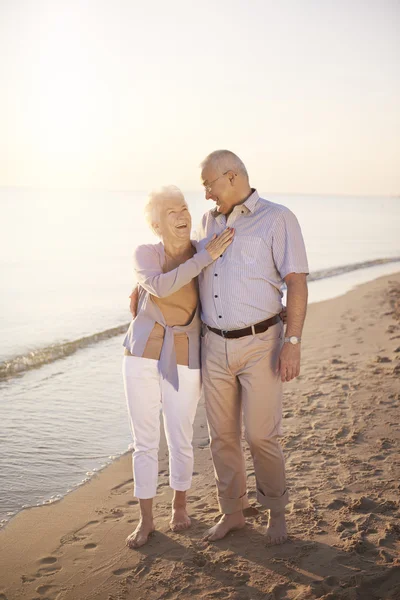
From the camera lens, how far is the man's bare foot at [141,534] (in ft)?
11.5

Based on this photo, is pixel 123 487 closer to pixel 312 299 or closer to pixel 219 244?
pixel 219 244

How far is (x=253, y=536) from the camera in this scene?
3506 millimetres

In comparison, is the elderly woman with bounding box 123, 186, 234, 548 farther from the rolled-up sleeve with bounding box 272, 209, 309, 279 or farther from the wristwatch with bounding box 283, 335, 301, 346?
the wristwatch with bounding box 283, 335, 301, 346

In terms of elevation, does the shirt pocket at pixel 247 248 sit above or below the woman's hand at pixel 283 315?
above

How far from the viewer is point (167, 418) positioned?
3541mm

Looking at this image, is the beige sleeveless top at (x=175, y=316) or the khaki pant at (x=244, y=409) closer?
the khaki pant at (x=244, y=409)

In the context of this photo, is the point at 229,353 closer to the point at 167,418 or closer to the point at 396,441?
the point at 167,418

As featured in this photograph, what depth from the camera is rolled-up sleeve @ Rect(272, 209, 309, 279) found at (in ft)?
11.0

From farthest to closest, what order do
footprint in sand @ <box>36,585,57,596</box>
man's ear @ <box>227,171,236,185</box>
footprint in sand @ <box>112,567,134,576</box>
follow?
man's ear @ <box>227,171,236,185</box> → footprint in sand @ <box>112,567,134,576</box> → footprint in sand @ <box>36,585,57,596</box>

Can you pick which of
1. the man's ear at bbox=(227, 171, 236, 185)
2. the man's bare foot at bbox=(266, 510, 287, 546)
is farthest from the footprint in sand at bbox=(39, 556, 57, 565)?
the man's ear at bbox=(227, 171, 236, 185)

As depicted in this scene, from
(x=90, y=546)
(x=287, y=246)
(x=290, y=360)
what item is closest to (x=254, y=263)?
(x=287, y=246)

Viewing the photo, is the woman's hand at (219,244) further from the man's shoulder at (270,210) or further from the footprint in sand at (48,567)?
the footprint in sand at (48,567)

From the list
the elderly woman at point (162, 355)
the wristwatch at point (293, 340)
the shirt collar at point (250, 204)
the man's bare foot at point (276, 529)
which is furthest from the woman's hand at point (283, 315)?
the man's bare foot at point (276, 529)

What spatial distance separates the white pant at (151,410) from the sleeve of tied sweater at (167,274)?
44 cm
